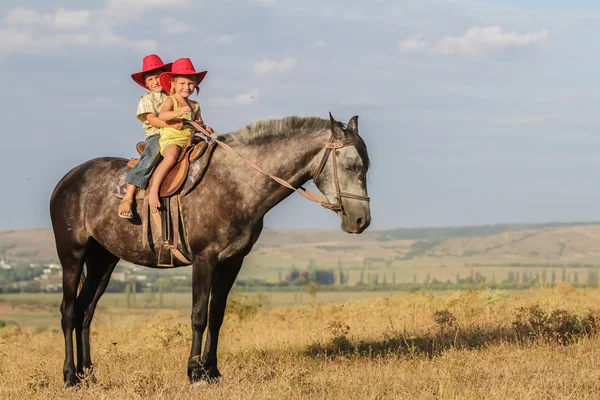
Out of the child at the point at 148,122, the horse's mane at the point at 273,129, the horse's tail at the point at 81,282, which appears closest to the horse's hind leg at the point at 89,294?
the horse's tail at the point at 81,282

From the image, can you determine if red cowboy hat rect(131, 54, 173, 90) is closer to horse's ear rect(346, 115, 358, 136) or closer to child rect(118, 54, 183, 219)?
child rect(118, 54, 183, 219)

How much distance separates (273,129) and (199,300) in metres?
2.25

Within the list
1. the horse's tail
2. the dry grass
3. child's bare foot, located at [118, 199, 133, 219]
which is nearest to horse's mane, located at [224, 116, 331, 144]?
child's bare foot, located at [118, 199, 133, 219]

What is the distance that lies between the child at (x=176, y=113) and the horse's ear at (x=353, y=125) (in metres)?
1.78

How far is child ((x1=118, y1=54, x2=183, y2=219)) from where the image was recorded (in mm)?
9453

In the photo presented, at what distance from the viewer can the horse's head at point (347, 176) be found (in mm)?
8578

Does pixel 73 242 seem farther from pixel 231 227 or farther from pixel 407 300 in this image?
pixel 407 300

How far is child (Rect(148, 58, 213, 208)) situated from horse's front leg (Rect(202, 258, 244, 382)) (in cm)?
117

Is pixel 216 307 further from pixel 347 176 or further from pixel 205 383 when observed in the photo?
pixel 347 176

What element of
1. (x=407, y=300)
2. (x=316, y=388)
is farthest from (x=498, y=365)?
(x=407, y=300)

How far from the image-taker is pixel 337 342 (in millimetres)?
12008

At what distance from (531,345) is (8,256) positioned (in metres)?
150

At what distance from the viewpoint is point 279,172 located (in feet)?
29.9

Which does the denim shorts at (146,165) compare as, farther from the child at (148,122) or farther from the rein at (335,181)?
the rein at (335,181)
